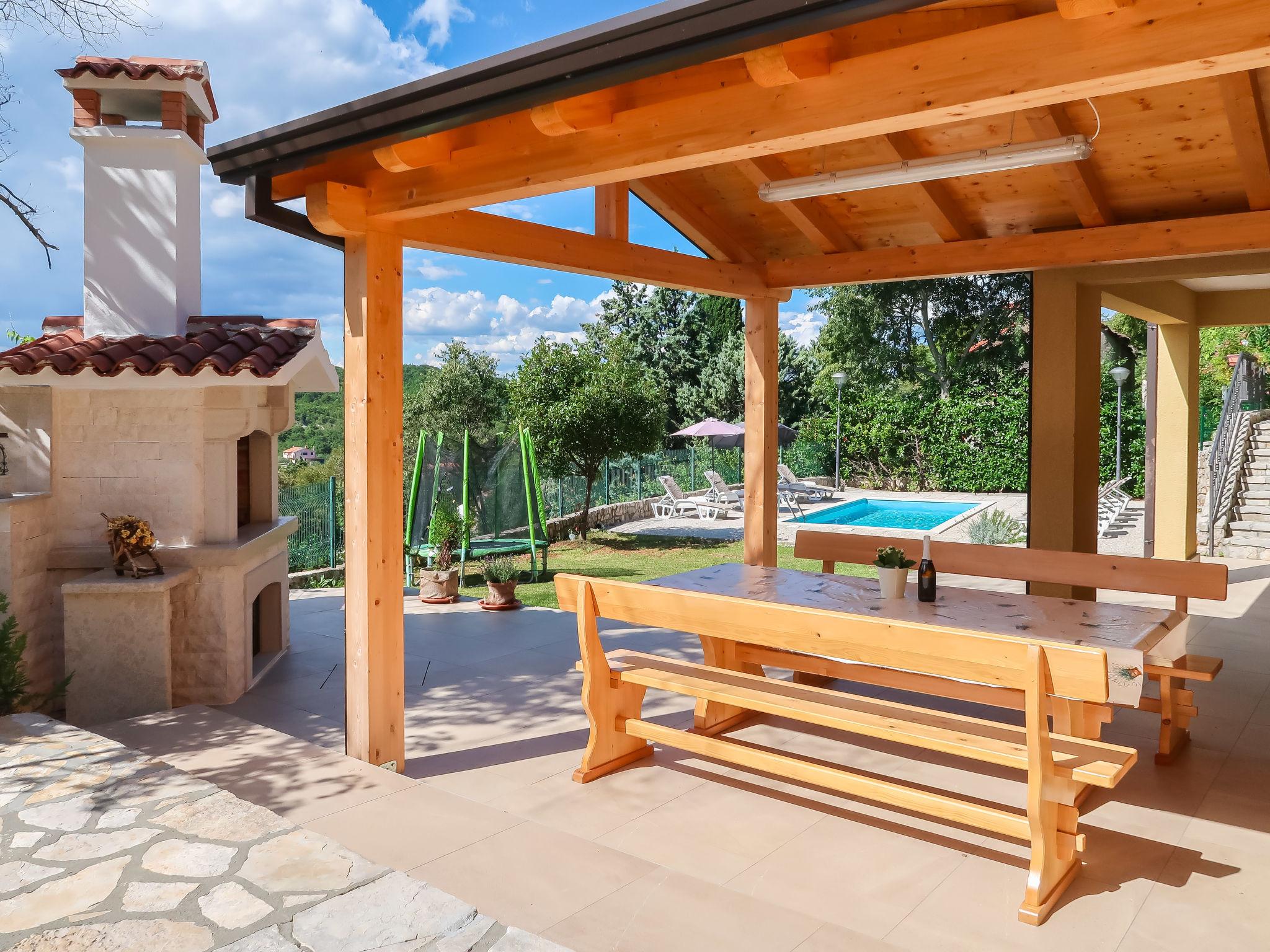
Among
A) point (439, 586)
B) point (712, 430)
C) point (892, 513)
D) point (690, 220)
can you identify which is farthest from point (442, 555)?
point (712, 430)

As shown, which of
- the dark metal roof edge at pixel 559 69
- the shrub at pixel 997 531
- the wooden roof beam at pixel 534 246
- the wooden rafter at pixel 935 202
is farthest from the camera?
the shrub at pixel 997 531

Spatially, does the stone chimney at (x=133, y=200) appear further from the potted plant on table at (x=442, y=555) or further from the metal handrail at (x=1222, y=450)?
the metal handrail at (x=1222, y=450)

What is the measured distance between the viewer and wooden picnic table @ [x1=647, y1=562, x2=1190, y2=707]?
3.64 m

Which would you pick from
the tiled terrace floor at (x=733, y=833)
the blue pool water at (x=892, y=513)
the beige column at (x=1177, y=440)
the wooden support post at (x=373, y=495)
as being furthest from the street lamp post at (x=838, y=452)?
the wooden support post at (x=373, y=495)

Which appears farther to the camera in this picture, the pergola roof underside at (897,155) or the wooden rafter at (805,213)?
the wooden rafter at (805,213)

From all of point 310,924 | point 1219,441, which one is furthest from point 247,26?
point 310,924

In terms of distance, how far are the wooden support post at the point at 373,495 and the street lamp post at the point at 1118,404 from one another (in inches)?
575

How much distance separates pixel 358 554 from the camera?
4223mm

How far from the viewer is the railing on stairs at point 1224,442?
11.4m

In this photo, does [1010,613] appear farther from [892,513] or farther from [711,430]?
[711,430]

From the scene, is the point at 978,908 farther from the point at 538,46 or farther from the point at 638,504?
the point at 638,504

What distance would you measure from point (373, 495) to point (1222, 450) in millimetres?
12787

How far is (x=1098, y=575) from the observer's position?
201 inches

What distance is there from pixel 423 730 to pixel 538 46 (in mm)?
3578
